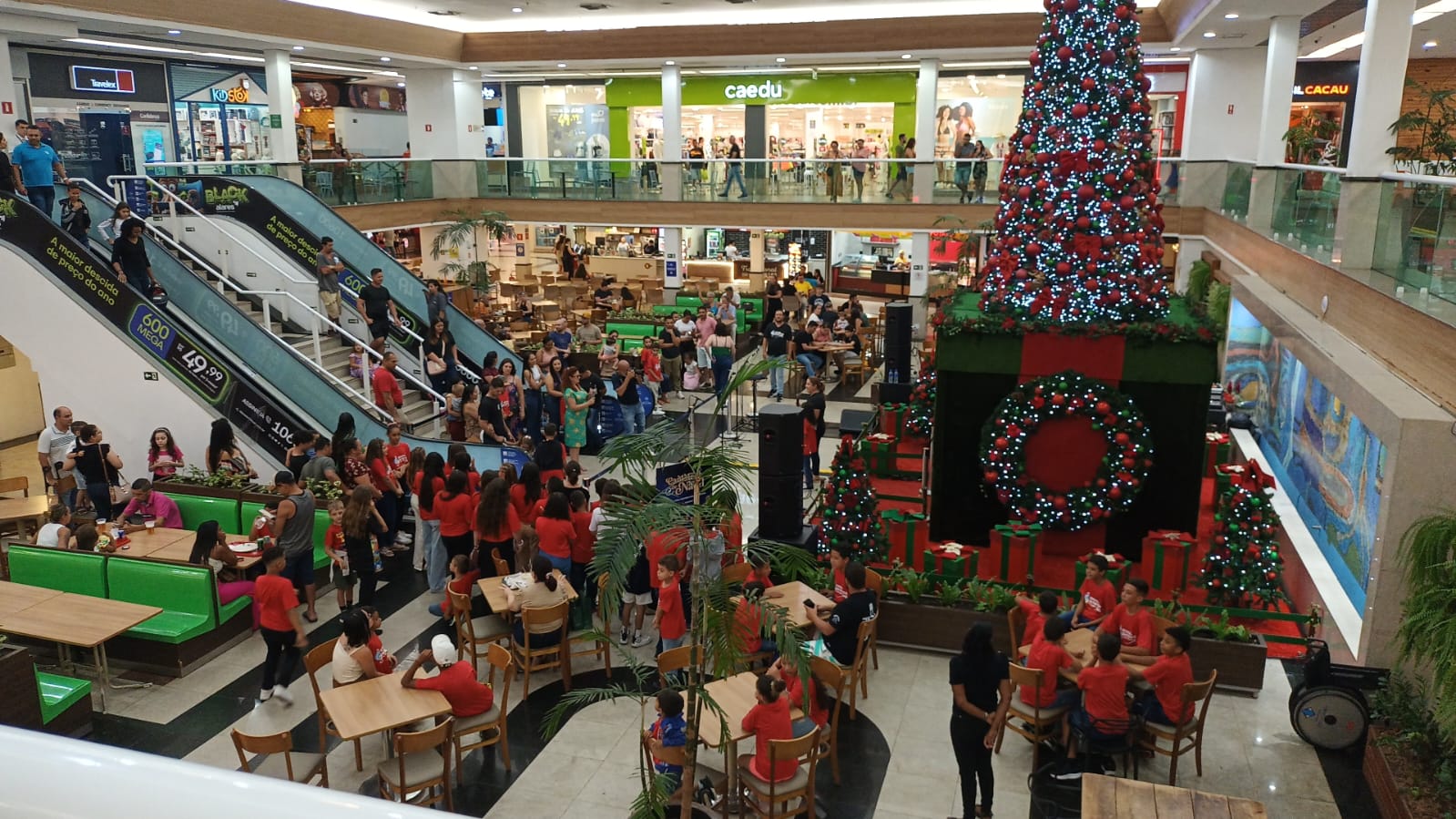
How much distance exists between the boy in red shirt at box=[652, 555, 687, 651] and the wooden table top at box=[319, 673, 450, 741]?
66.0 inches

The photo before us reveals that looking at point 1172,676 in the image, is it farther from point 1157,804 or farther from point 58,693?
point 58,693

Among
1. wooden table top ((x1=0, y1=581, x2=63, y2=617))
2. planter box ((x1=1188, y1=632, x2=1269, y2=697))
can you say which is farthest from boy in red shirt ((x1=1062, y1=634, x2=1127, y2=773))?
wooden table top ((x1=0, y1=581, x2=63, y2=617))

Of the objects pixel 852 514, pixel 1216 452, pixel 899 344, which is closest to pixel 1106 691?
pixel 852 514

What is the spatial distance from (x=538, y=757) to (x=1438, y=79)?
24.9 m

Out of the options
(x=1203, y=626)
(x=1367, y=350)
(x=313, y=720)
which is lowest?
(x=313, y=720)

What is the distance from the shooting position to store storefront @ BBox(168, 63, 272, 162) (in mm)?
24844

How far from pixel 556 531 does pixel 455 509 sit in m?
1.15

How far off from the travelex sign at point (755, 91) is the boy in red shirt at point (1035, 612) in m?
21.4

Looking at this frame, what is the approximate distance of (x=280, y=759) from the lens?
715cm

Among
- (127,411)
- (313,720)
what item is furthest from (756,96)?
(313,720)

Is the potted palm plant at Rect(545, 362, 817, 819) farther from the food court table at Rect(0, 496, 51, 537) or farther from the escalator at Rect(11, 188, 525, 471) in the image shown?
the food court table at Rect(0, 496, 51, 537)

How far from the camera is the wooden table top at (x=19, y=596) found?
8.03 m

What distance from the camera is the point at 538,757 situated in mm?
7246

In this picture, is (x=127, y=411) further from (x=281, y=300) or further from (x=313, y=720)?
(x=313, y=720)
